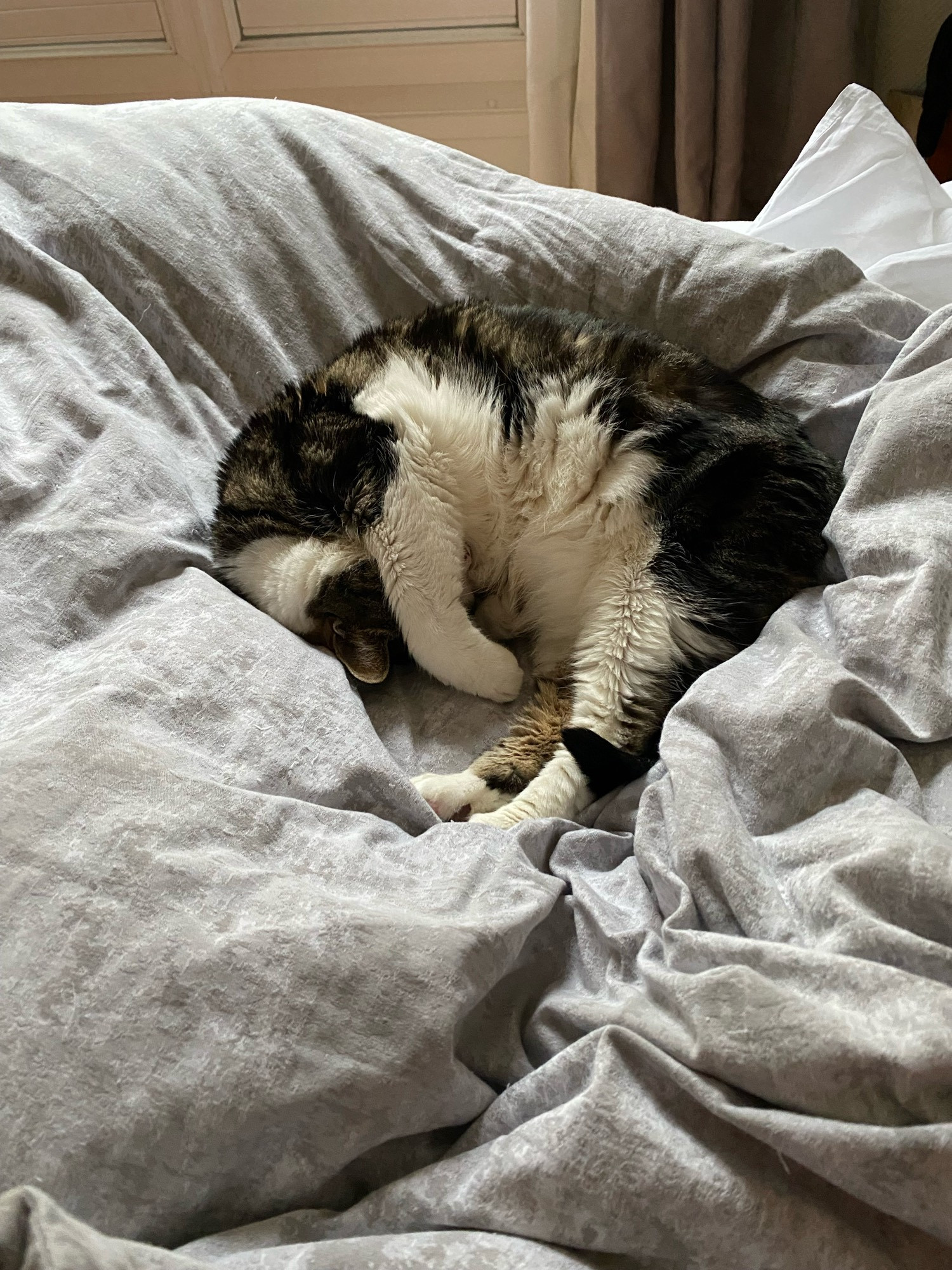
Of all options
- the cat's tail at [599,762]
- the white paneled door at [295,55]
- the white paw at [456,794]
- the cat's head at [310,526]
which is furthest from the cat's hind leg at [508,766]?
the white paneled door at [295,55]

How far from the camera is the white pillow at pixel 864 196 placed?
1.76 metres

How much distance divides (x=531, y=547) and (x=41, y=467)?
0.78m

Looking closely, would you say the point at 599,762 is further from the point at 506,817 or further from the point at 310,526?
the point at 310,526

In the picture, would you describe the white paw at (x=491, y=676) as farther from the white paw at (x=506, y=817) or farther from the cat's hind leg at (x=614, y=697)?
the white paw at (x=506, y=817)

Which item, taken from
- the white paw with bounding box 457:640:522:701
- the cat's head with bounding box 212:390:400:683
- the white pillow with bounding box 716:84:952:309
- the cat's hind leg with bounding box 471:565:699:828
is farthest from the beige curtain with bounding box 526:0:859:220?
the white paw with bounding box 457:640:522:701

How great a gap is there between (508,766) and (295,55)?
2926 millimetres

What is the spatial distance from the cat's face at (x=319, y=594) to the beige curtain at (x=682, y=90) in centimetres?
209

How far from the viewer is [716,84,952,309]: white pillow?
5.78ft

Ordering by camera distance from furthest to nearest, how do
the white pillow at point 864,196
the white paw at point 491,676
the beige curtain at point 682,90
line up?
the beige curtain at point 682,90, the white pillow at point 864,196, the white paw at point 491,676

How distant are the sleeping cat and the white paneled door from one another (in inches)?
79.6

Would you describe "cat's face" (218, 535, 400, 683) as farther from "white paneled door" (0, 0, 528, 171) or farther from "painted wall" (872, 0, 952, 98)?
"painted wall" (872, 0, 952, 98)

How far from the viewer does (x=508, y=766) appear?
4.51 ft

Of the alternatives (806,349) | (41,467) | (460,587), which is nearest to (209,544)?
(41,467)

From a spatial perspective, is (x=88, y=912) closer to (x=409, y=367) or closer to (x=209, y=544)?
(x=209, y=544)
